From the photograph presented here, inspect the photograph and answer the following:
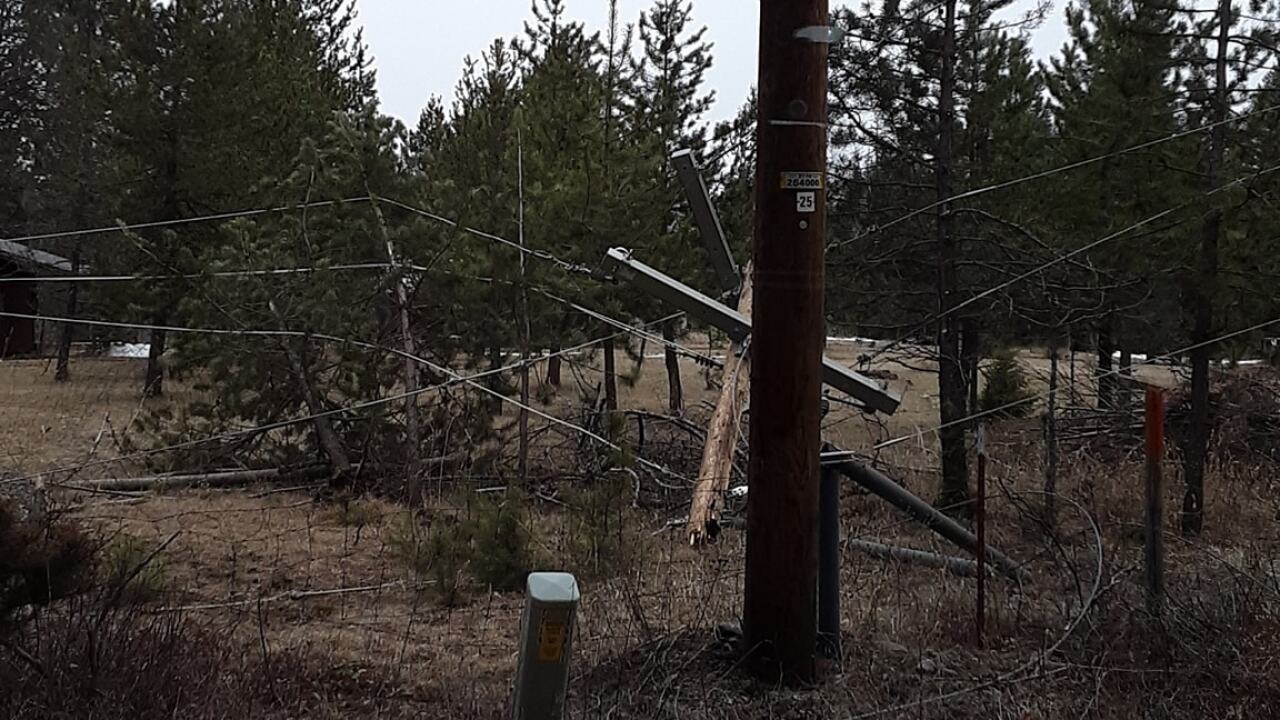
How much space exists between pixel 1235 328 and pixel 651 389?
52.6ft

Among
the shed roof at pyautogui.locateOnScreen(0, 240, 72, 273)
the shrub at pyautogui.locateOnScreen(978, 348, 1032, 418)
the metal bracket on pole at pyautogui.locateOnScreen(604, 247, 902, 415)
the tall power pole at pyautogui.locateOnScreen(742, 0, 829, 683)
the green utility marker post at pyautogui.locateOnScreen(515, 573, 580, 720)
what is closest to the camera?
the green utility marker post at pyautogui.locateOnScreen(515, 573, 580, 720)

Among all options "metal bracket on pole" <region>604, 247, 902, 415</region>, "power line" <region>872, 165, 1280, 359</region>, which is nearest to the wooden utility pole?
"power line" <region>872, 165, 1280, 359</region>

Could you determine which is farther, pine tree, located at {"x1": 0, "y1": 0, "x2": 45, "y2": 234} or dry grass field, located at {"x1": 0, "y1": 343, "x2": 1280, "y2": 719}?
pine tree, located at {"x1": 0, "y1": 0, "x2": 45, "y2": 234}

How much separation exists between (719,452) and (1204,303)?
5202 millimetres

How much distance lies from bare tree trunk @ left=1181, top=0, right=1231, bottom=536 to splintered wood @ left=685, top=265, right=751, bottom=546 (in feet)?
13.5

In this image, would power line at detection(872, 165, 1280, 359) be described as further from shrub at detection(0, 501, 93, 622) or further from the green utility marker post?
shrub at detection(0, 501, 93, 622)

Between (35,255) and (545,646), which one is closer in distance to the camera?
(545,646)

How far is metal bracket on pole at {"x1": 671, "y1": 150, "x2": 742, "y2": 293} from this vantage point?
609 centimetres

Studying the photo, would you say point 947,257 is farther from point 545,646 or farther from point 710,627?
point 545,646

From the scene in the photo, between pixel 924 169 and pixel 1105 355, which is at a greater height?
pixel 924 169

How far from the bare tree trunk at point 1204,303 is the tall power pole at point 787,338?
21.6 ft

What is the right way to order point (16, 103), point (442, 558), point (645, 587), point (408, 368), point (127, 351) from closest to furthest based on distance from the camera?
point (645, 587) → point (442, 558) → point (408, 368) → point (127, 351) → point (16, 103)

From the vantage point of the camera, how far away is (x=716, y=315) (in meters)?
5.47

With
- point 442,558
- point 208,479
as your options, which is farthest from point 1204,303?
point 208,479
